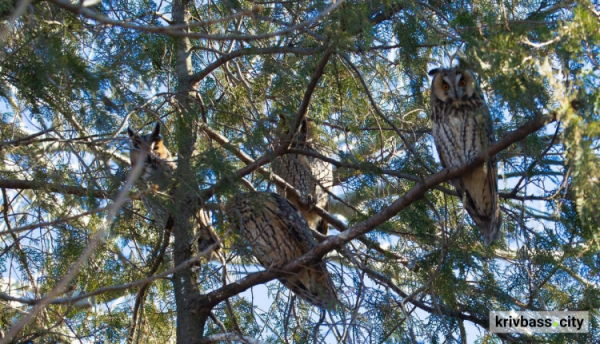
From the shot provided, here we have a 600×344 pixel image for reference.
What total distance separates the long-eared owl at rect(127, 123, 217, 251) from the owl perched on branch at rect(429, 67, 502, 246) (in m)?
1.32

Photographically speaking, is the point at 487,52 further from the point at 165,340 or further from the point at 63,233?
the point at 165,340

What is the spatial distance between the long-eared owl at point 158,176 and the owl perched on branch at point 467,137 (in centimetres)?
132

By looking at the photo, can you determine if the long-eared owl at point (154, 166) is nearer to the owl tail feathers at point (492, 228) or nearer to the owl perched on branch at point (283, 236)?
the owl perched on branch at point (283, 236)

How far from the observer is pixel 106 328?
3586mm

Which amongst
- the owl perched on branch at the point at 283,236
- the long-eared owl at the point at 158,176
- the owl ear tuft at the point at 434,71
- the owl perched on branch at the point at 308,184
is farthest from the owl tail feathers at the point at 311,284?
the owl perched on branch at the point at 308,184

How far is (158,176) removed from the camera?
274 cm

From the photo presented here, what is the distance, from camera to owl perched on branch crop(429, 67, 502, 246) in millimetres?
3426

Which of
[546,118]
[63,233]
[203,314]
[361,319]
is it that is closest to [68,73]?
[63,233]

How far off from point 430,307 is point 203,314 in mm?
1135

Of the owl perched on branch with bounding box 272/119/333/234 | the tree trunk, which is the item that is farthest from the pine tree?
the owl perched on branch with bounding box 272/119/333/234

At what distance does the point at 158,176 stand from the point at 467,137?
5.32 ft

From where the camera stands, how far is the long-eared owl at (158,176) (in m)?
2.67

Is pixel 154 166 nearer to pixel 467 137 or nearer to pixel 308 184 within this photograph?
pixel 308 184

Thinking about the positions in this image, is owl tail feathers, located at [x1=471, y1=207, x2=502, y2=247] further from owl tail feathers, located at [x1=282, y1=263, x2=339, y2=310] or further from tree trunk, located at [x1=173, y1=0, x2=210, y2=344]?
tree trunk, located at [x1=173, y1=0, x2=210, y2=344]
